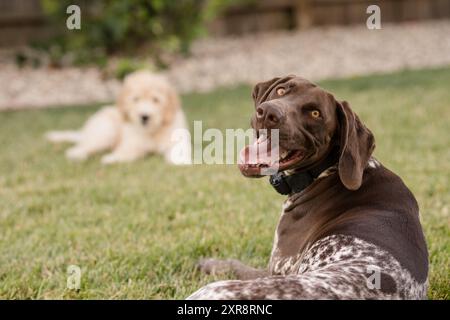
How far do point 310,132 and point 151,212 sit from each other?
249cm

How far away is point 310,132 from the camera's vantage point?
3549mm

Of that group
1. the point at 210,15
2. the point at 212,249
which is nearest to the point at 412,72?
the point at 210,15

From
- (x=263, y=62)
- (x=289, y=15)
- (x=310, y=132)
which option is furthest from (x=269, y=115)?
(x=289, y=15)

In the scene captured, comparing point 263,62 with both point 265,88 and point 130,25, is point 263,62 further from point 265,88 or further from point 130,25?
point 265,88

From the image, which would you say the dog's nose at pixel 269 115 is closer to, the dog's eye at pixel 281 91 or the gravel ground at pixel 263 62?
the dog's eye at pixel 281 91

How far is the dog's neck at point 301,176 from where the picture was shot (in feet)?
12.3

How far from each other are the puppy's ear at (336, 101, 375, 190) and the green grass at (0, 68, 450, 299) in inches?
35.9

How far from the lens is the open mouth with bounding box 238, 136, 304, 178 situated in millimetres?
3566

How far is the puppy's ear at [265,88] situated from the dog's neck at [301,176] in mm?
474

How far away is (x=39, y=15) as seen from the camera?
16.6 metres

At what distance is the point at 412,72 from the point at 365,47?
3649 millimetres

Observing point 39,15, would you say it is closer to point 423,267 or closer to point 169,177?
point 169,177

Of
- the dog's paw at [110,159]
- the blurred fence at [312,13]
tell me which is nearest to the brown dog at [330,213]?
the dog's paw at [110,159]

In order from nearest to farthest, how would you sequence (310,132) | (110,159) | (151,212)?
1. (310,132)
2. (151,212)
3. (110,159)
